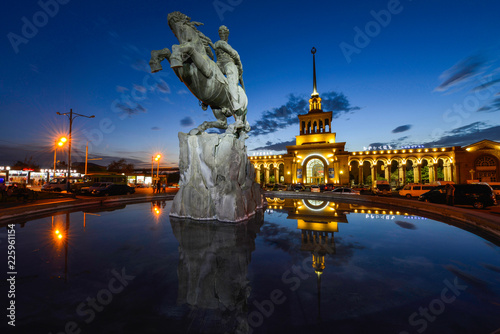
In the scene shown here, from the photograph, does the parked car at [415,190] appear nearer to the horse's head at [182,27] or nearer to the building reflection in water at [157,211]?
the building reflection in water at [157,211]

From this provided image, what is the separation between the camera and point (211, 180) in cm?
866

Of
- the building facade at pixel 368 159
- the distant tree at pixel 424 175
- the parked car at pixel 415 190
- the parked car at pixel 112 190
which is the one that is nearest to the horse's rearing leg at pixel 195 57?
the parked car at pixel 112 190

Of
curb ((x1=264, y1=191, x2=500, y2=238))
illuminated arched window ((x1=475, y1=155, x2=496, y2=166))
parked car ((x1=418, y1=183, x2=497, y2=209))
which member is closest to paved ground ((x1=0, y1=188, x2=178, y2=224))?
curb ((x1=264, y1=191, x2=500, y2=238))

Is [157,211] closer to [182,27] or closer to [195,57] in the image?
[195,57]

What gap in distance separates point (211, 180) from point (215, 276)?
5.33 meters

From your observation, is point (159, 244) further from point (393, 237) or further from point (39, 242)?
point (393, 237)

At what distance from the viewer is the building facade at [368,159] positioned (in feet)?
148

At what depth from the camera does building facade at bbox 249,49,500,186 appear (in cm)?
4509

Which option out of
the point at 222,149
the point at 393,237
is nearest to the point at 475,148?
the point at 393,237

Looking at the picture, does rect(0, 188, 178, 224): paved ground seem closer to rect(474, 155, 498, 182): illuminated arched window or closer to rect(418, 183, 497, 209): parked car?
rect(418, 183, 497, 209): parked car

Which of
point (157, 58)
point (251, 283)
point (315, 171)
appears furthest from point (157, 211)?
point (315, 171)

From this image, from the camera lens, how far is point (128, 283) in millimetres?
3324

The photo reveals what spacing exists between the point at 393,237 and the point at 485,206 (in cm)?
1191

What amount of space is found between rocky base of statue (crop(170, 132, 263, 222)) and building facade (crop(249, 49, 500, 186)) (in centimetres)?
4120
